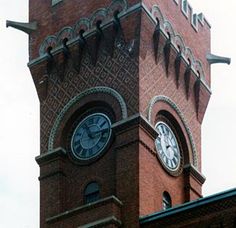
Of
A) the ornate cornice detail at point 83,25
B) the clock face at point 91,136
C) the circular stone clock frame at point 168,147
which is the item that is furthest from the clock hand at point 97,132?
the ornate cornice detail at point 83,25

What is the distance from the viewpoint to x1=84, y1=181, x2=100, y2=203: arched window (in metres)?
42.7

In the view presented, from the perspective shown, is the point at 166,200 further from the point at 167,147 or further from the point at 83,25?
the point at 83,25

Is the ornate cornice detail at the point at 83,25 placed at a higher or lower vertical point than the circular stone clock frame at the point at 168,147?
higher

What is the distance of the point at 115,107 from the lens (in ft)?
143

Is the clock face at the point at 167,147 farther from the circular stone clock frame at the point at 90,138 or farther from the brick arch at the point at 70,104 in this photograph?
the brick arch at the point at 70,104

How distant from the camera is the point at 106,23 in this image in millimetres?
44688

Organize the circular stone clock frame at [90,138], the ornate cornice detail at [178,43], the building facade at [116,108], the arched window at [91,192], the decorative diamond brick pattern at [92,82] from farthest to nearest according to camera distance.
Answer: the ornate cornice detail at [178,43], the circular stone clock frame at [90,138], the decorative diamond brick pattern at [92,82], the arched window at [91,192], the building facade at [116,108]

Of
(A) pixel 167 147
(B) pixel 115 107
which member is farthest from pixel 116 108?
(A) pixel 167 147

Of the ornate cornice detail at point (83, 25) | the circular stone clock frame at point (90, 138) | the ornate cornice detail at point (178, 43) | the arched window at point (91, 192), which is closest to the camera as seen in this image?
the arched window at point (91, 192)

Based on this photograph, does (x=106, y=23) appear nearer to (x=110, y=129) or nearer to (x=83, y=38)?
(x=83, y=38)

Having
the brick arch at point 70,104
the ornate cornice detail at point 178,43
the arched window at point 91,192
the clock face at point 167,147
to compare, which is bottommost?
the arched window at point 91,192

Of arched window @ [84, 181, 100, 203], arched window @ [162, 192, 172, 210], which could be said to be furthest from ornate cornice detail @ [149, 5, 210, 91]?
arched window @ [84, 181, 100, 203]

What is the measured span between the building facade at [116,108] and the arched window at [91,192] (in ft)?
0.14

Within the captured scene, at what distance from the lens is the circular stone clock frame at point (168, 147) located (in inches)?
1748
